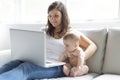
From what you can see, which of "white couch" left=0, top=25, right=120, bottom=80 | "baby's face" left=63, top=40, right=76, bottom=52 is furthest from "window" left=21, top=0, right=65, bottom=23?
"baby's face" left=63, top=40, right=76, bottom=52

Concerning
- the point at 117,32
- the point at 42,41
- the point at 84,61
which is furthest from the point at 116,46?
the point at 42,41

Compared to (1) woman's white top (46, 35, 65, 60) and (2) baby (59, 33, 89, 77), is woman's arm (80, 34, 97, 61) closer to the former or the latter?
(2) baby (59, 33, 89, 77)

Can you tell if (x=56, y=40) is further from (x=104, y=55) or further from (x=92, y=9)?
(x=92, y=9)

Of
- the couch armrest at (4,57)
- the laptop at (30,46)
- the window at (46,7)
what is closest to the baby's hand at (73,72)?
the laptop at (30,46)

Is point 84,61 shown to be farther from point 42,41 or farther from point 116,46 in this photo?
point 42,41

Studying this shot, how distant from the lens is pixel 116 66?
6.71ft

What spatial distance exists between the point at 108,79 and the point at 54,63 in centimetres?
46

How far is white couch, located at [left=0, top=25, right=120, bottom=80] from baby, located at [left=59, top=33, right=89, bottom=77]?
4.4 inches

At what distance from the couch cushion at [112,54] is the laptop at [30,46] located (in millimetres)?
437

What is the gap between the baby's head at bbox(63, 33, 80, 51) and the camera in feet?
6.50

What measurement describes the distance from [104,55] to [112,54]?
3.6 inches

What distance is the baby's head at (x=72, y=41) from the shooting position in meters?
1.98

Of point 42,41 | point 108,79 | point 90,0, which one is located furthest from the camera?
point 90,0

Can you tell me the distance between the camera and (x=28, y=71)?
1846 mm
